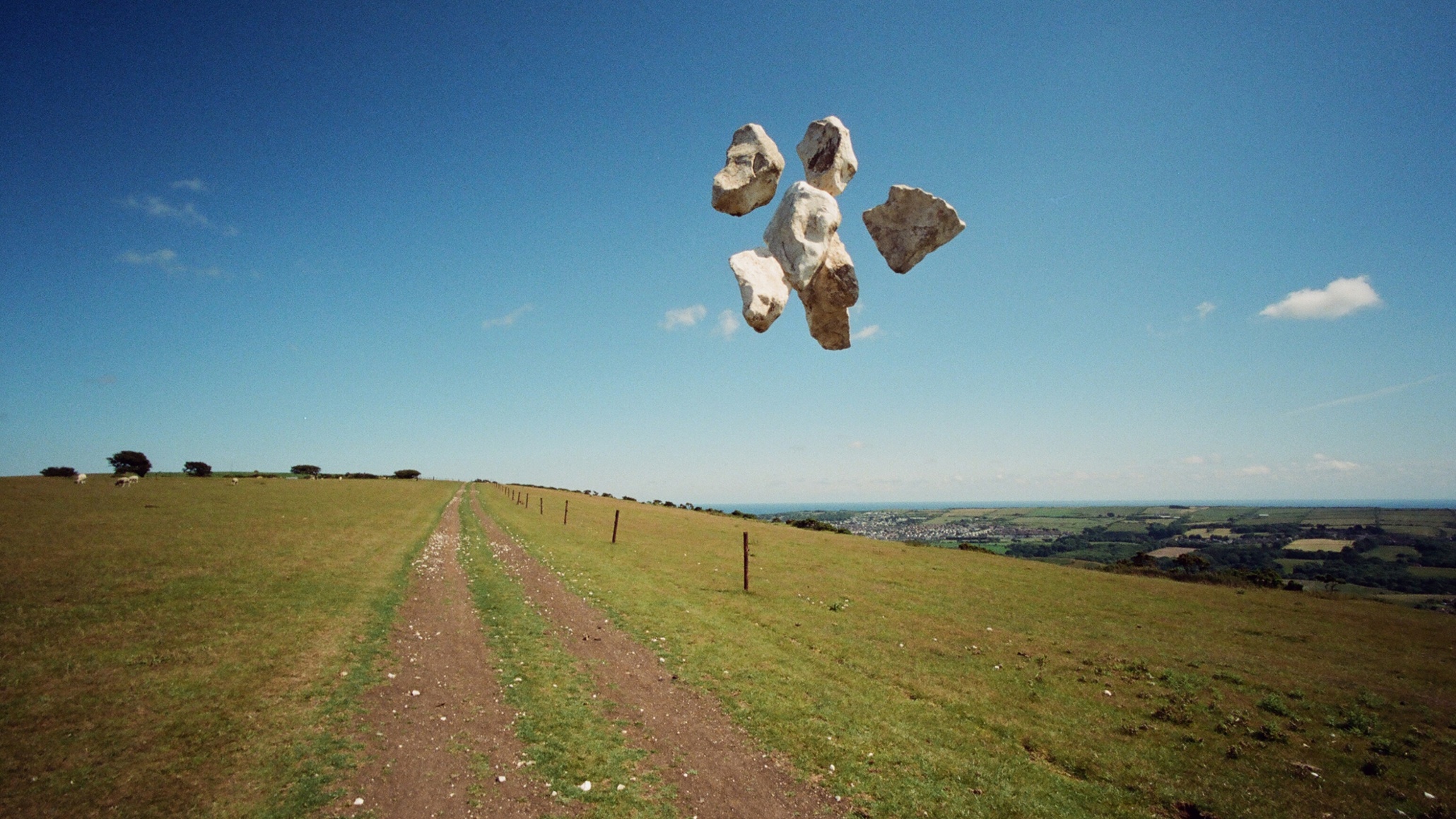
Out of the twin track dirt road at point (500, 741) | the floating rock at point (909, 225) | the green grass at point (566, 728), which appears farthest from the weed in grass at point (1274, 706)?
the floating rock at point (909, 225)

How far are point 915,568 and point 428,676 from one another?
1025 inches

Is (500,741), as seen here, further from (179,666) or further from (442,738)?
(179,666)

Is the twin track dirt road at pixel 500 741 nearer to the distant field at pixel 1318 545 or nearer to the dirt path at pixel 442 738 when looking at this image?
the dirt path at pixel 442 738

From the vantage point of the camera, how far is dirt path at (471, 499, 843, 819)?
6.67 meters

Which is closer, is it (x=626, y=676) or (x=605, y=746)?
(x=605, y=746)

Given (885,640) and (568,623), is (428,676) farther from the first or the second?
(885,640)

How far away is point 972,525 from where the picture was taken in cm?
16312

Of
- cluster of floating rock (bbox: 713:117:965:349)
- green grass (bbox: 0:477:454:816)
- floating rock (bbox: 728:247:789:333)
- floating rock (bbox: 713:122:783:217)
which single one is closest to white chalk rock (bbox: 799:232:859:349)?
cluster of floating rock (bbox: 713:117:965:349)

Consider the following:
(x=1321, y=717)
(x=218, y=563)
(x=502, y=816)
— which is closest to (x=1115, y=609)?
(x=1321, y=717)

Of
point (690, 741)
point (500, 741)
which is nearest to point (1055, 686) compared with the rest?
point (690, 741)

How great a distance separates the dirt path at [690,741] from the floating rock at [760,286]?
23.2 ft

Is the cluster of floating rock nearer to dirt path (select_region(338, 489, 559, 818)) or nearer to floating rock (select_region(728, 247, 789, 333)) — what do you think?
floating rock (select_region(728, 247, 789, 333))

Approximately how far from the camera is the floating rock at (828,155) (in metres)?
2.18

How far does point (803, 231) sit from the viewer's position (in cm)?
184
